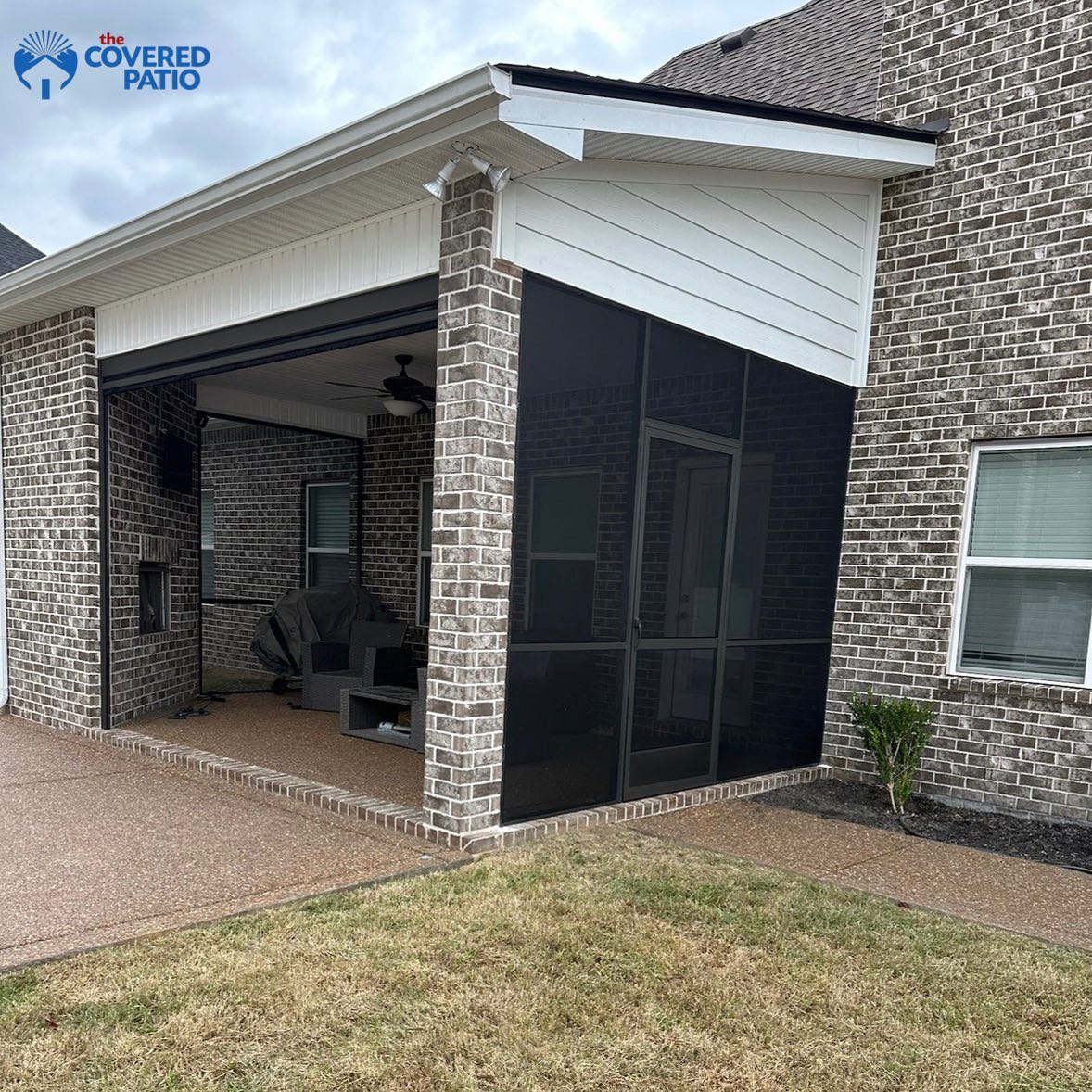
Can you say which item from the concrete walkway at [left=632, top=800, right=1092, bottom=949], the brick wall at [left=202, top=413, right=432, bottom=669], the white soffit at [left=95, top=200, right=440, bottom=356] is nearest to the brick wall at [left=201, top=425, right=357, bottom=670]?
the brick wall at [left=202, top=413, right=432, bottom=669]

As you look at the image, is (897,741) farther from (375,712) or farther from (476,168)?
(476,168)

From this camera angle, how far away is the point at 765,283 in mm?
5449

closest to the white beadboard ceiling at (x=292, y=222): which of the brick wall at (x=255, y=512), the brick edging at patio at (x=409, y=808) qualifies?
the brick edging at patio at (x=409, y=808)

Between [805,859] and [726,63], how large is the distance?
7.81m

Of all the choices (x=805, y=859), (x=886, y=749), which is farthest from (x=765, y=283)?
(x=805, y=859)

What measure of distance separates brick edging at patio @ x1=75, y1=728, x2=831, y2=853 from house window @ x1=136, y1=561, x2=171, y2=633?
0.98 meters

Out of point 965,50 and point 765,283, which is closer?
point 765,283

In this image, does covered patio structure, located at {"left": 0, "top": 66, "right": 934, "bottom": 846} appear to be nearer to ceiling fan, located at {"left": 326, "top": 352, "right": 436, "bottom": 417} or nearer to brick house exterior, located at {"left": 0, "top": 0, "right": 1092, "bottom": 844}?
brick house exterior, located at {"left": 0, "top": 0, "right": 1092, "bottom": 844}

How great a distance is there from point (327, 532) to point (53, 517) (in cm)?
379

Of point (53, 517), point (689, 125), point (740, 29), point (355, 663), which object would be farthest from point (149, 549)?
point (740, 29)

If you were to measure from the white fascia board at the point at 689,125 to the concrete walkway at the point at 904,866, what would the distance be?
3.63m

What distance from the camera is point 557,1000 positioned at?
9.37ft

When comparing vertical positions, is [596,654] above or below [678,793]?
above

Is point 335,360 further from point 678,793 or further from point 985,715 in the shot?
point 985,715
